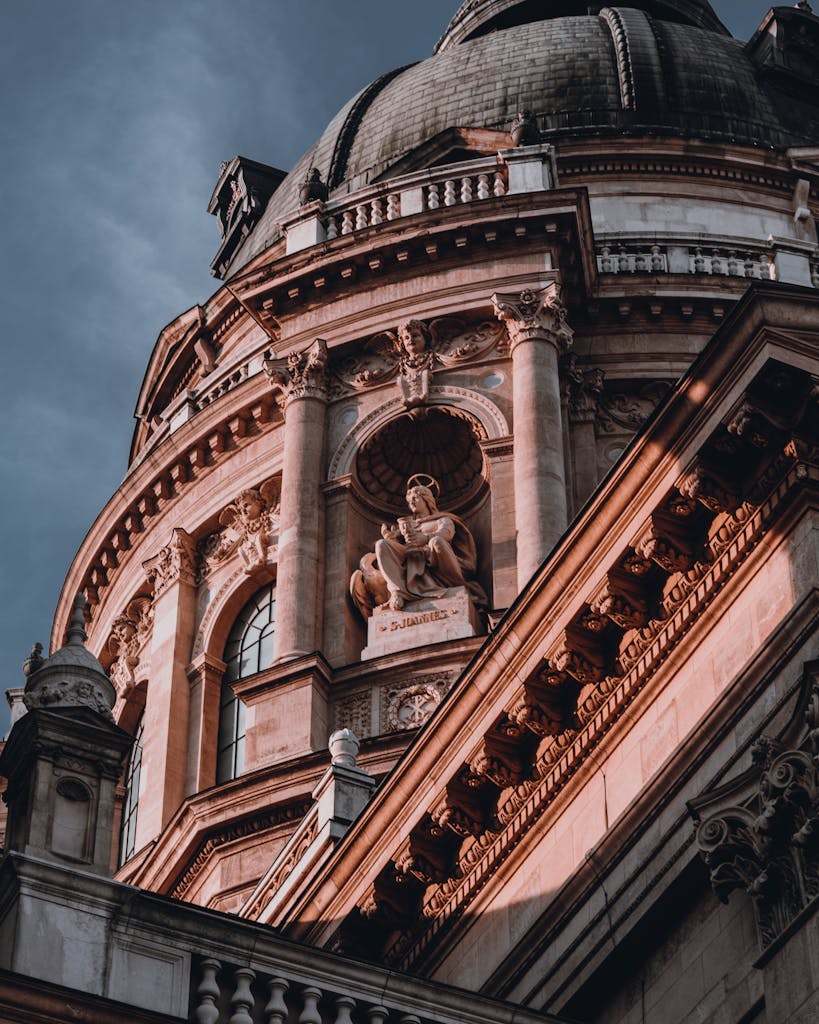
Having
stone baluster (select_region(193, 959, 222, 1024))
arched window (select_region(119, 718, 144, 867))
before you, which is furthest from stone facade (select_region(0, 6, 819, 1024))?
arched window (select_region(119, 718, 144, 867))

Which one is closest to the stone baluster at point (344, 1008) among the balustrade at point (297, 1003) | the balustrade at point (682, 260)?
the balustrade at point (297, 1003)

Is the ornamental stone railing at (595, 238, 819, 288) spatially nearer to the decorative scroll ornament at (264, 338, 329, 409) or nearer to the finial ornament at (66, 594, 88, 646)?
the decorative scroll ornament at (264, 338, 329, 409)

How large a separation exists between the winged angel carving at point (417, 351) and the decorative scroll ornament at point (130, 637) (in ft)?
18.2

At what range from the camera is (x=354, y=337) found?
127ft

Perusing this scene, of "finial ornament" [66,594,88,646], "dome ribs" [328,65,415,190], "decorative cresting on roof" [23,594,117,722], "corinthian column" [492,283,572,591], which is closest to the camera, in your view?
"decorative cresting on roof" [23,594,117,722]

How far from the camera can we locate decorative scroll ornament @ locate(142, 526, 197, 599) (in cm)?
4012

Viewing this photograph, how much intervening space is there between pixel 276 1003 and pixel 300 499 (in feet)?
74.5

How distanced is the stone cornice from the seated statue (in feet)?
47.8

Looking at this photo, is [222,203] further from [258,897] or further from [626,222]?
[258,897]

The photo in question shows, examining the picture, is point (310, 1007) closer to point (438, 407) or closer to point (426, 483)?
point (426, 483)

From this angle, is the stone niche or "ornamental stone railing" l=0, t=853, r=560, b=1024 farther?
the stone niche

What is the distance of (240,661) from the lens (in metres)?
39.0

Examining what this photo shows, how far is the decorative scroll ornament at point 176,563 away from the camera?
4012 centimetres

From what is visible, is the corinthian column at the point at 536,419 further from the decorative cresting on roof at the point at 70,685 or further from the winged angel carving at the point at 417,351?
the decorative cresting on roof at the point at 70,685
